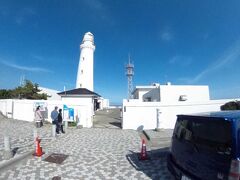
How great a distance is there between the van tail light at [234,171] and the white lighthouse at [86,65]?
30.1m

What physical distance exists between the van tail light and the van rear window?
10.0 inches

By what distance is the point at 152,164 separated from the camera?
6434mm

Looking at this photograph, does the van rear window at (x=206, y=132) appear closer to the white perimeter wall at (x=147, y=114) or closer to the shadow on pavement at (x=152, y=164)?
the shadow on pavement at (x=152, y=164)

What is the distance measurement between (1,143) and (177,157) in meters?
8.07

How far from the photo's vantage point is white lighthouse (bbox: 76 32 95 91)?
3253 centimetres

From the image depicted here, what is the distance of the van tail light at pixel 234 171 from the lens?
2.83 meters

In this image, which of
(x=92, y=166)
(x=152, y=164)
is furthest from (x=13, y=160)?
(x=152, y=164)

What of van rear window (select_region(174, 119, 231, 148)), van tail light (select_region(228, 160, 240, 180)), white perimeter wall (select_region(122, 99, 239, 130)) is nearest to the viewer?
van tail light (select_region(228, 160, 240, 180))

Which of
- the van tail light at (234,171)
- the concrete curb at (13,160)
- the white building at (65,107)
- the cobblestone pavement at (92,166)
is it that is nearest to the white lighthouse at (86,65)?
the white building at (65,107)

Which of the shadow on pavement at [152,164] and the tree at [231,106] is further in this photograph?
the tree at [231,106]

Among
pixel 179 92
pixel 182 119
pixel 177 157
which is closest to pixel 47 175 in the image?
pixel 177 157

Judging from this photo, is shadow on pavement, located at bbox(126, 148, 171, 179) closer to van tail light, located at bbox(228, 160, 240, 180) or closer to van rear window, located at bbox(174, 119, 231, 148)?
van rear window, located at bbox(174, 119, 231, 148)

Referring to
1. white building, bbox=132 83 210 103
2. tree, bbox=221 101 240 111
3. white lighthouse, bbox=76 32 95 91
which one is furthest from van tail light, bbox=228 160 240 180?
white lighthouse, bbox=76 32 95 91

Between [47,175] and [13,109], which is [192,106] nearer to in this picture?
[47,175]
